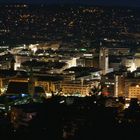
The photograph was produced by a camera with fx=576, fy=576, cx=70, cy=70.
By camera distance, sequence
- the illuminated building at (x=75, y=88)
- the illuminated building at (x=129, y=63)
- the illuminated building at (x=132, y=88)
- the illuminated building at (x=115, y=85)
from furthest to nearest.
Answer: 1. the illuminated building at (x=129, y=63)
2. the illuminated building at (x=115, y=85)
3. the illuminated building at (x=75, y=88)
4. the illuminated building at (x=132, y=88)

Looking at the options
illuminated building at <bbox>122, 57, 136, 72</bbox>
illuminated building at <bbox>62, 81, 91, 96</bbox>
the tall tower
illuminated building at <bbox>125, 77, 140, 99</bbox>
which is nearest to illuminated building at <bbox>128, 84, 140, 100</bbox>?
illuminated building at <bbox>125, 77, 140, 99</bbox>

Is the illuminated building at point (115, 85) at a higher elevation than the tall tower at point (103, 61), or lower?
lower

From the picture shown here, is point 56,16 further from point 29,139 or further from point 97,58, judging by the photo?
point 29,139

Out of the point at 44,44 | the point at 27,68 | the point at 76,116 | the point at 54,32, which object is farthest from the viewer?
the point at 54,32

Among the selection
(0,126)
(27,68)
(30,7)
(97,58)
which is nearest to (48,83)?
(27,68)

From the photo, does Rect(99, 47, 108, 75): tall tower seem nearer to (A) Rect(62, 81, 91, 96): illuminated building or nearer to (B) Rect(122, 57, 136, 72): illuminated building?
(B) Rect(122, 57, 136, 72): illuminated building

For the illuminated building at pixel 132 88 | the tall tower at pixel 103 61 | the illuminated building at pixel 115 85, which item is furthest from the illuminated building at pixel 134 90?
the tall tower at pixel 103 61

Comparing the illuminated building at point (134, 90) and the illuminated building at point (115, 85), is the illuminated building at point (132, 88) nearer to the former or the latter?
the illuminated building at point (134, 90)

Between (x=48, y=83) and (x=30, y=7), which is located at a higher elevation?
(x=30, y=7)

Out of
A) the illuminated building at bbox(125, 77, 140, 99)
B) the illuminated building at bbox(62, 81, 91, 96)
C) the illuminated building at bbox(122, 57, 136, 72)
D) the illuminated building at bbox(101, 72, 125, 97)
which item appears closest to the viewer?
the illuminated building at bbox(125, 77, 140, 99)

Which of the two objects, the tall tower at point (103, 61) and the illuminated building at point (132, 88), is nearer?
the illuminated building at point (132, 88)

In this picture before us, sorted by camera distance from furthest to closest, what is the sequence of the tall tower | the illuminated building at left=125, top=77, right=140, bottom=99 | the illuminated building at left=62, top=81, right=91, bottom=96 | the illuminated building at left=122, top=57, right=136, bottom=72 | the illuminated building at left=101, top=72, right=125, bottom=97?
1. the illuminated building at left=122, top=57, right=136, bottom=72
2. the tall tower
3. the illuminated building at left=101, top=72, right=125, bottom=97
4. the illuminated building at left=62, top=81, right=91, bottom=96
5. the illuminated building at left=125, top=77, right=140, bottom=99
